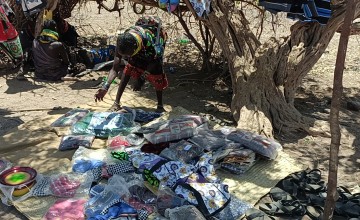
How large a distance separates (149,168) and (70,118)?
1.48 metres

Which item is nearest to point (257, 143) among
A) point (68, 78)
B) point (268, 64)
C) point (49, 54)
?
point (268, 64)

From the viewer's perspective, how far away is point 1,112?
4758 mm

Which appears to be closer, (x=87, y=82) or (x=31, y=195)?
(x=31, y=195)

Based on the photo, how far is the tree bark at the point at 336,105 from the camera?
7.06 ft

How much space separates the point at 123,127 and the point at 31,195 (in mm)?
1201

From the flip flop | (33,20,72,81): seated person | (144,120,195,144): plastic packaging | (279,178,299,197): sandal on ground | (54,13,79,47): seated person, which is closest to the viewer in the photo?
(279,178,299,197): sandal on ground

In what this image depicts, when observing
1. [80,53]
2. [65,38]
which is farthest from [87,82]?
[65,38]

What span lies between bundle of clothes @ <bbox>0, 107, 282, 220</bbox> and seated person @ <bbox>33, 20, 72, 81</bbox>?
201cm

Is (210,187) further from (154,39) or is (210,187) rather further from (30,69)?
(30,69)

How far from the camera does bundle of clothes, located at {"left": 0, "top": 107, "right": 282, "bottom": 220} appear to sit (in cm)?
280

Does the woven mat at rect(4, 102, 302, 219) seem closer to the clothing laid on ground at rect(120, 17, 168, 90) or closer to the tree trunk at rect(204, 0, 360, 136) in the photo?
the tree trunk at rect(204, 0, 360, 136)

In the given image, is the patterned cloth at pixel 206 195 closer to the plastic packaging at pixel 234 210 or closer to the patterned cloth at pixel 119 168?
the plastic packaging at pixel 234 210

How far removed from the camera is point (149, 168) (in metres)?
3.07

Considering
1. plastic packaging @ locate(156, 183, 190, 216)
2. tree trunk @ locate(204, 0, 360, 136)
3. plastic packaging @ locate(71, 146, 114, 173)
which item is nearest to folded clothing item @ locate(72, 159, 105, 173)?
plastic packaging @ locate(71, 146, 114, 173)
